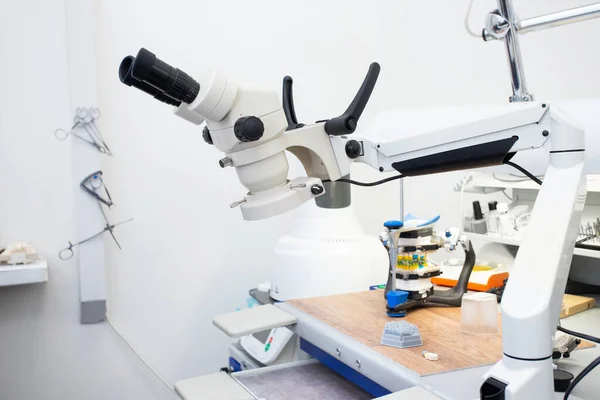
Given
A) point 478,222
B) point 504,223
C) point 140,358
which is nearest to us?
point 504,223

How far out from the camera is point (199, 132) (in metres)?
2.00

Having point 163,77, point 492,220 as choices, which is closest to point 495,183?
point 492,220

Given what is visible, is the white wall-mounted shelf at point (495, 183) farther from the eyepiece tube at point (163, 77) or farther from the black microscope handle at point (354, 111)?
the eyepiece tube at point (163, 77)

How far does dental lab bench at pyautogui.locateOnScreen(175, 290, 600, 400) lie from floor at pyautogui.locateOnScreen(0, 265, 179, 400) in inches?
32.9

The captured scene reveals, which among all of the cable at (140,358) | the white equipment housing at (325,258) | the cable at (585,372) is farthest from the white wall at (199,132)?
the cable at (585,372)

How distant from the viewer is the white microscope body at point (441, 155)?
0.57 meters

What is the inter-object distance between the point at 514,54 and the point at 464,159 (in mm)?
237

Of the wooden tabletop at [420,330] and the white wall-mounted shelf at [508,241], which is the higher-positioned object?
the white wall-mounted shelf at [508,241]

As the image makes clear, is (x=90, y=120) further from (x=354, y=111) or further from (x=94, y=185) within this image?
(x=354, y=111)

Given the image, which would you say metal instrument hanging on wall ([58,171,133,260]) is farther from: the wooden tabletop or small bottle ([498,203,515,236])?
small bottle ([498,203,515,236])

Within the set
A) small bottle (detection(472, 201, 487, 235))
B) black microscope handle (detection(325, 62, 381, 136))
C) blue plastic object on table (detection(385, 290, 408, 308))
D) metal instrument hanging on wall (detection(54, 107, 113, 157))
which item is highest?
metal instrument hanging on wall (detection(54, 107, 113, 157))

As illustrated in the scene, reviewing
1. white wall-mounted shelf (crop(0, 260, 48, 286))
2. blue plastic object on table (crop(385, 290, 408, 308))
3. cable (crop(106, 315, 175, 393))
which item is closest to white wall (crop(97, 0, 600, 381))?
cable (crop(106, 315, 175, 393))

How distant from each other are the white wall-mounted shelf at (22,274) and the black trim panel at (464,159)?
1.24 metres

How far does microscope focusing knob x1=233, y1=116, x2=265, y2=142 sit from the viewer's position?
0.70m
